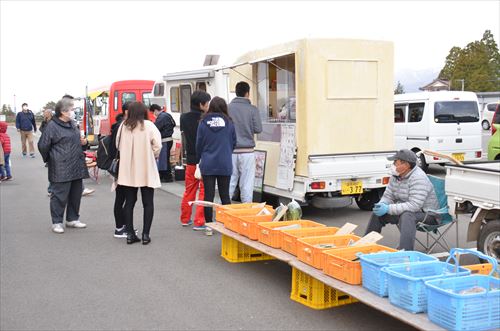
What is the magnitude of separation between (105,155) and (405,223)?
4.81 metres

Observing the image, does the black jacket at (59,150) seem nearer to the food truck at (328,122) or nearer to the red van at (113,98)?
the food truck at (328,122)

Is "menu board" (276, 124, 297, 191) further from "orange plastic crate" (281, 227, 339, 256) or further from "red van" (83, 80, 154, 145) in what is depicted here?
"red van" (83, 80, 154, 145)

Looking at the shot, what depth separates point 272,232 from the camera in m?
5.60

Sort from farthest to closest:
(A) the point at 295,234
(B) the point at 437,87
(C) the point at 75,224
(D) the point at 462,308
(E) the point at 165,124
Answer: (B) the point at 437,87 → (E) the point at 165,124 → (C) the point at 75,224 → (A) the point at 295,234 → (D) the point at 462,308

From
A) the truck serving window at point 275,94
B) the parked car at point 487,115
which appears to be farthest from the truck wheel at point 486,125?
the truck serving window at point 275,94

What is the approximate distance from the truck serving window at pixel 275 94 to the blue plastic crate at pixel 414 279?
4.63 meters

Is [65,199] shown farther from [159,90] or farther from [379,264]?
[159,90]

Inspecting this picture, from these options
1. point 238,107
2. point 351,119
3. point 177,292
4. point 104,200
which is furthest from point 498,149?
point 177,292

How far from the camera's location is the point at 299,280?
5125mm

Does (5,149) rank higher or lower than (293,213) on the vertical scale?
higher

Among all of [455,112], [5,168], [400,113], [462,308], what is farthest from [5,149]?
[462,308]

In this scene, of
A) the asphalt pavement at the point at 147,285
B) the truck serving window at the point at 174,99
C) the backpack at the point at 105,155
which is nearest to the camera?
the asphalt pavement at the point at 147,285

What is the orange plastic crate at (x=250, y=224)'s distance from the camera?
595cm

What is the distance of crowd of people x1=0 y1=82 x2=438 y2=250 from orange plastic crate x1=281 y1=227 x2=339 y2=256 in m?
0.75
